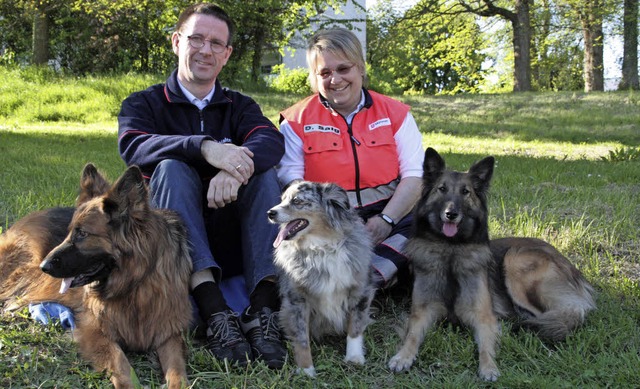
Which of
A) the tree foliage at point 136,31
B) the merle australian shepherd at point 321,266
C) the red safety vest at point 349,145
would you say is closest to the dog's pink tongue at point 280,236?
the merle australian shepherd at point 321,266

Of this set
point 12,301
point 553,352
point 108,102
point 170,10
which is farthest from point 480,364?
point 170,10

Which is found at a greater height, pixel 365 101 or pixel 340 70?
pixel 340 70

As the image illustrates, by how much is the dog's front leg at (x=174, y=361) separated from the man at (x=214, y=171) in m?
0.19

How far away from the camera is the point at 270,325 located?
3158 millimetres

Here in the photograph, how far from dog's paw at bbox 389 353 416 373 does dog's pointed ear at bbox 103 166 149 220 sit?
1565 millimetres

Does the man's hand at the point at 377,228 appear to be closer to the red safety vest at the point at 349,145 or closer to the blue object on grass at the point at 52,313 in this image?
the red safety vest at the point at 349,145

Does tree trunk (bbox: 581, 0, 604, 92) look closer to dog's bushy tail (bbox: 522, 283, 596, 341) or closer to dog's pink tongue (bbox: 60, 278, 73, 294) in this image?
dog's bushy tail (bbox: 522, 283, 596, 341)

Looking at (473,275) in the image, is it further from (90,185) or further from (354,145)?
(90,185)

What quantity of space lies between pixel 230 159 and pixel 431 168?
1.22 m

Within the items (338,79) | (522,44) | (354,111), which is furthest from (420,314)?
(522,44)

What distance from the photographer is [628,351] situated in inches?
122

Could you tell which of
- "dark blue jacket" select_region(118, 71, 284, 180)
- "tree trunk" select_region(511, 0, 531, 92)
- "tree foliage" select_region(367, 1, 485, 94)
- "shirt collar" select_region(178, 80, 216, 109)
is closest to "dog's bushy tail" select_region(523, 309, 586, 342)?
"dark blue jacket" select_region(118, 71, 284, 180)

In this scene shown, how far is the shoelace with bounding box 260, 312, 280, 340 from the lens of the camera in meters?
3.12

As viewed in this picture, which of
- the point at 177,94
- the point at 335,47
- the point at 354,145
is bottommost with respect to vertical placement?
the point at 354,145
